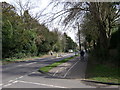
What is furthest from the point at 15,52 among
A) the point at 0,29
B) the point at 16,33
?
the point at 0,29

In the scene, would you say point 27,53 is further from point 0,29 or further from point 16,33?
point 0,29

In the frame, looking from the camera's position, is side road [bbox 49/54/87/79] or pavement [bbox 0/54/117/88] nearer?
pavement [bbox 0/54/117/88]

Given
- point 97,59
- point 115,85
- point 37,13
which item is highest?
point 37,13

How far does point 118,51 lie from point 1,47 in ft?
111

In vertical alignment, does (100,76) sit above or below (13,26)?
below

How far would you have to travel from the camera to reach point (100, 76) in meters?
10.2

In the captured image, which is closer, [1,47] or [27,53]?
[1,47]

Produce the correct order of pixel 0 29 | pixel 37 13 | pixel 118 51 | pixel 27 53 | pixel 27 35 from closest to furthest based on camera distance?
pixel 118 51, pixel 37 13, pixel 0 29, pixel 27 35, pixel 27 53

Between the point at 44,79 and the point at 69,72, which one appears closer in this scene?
the point at 44,79

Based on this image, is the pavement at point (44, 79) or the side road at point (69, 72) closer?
the pavement at point (44, 79)

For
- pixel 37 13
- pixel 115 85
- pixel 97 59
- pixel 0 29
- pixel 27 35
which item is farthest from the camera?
pixel 27 35

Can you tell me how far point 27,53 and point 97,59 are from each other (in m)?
41.4

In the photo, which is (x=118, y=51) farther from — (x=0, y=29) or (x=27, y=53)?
(x=27, y=53)

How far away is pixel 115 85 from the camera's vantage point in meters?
8.20
